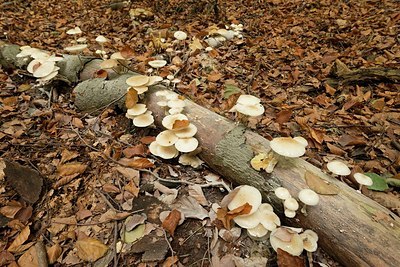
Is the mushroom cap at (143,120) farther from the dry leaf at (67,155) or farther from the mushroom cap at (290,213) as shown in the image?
the mushroom cap at (290,213)

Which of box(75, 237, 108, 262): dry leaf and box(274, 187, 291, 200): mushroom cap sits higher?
box(274, 187, 291, 200): mushroom cap

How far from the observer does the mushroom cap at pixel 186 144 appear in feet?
9.06

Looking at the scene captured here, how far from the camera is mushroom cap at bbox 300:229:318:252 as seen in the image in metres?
2.11

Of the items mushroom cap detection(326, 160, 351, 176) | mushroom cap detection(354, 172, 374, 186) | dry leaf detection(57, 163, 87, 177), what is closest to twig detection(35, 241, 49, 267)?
dry leaf detection(57, 163, 87, 177)

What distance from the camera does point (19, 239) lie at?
2.36 metres

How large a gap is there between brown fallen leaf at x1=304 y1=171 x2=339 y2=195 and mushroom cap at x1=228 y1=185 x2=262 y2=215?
487 millimetres

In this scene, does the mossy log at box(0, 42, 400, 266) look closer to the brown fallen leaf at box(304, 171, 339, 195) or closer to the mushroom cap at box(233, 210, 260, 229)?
the brown fallen leaf at box(304, 171, 339, 195)

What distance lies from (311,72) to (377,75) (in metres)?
1.00

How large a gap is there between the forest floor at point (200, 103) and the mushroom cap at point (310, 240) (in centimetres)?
16

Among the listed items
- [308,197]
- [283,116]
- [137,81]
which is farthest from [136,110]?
[308,197]

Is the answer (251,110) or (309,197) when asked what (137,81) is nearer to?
(251,110)

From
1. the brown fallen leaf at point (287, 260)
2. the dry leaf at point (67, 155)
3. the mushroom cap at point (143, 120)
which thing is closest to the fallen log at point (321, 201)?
the brown fallen leaf at point (287, 260)

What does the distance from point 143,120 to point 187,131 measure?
2.26ft

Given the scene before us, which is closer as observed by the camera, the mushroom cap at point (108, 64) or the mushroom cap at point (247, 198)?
the mushroom cap at point (247, 198)
